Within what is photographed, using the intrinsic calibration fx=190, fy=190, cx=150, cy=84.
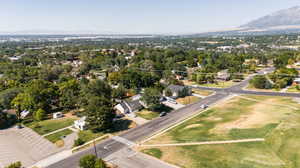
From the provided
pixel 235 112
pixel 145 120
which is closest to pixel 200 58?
pixel 235 112

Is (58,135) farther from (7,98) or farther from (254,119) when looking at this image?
(254,119)

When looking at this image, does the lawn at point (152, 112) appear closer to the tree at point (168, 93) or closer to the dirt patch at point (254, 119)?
the tree at point (168, 93)

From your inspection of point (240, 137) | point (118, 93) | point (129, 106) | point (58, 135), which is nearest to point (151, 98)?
point (129, 106)

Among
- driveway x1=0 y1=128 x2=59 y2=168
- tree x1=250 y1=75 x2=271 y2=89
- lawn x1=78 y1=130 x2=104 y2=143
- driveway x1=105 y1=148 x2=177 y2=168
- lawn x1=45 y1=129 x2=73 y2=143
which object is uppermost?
tree x1=250 y1=75 x2=271 y2=89

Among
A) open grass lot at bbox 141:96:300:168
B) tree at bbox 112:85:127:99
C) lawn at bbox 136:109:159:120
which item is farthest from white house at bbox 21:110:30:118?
open grass lot at bbox 141:96:300:168

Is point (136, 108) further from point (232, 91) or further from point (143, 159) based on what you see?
point (232, 91)

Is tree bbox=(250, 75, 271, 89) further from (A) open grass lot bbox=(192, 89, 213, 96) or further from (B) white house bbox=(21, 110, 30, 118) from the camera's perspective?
(B) white house bbox=(21, 110, 30, 118)

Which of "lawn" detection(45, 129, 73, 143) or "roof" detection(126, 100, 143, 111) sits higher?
"roof" detection(126, 100, 143, 111)
